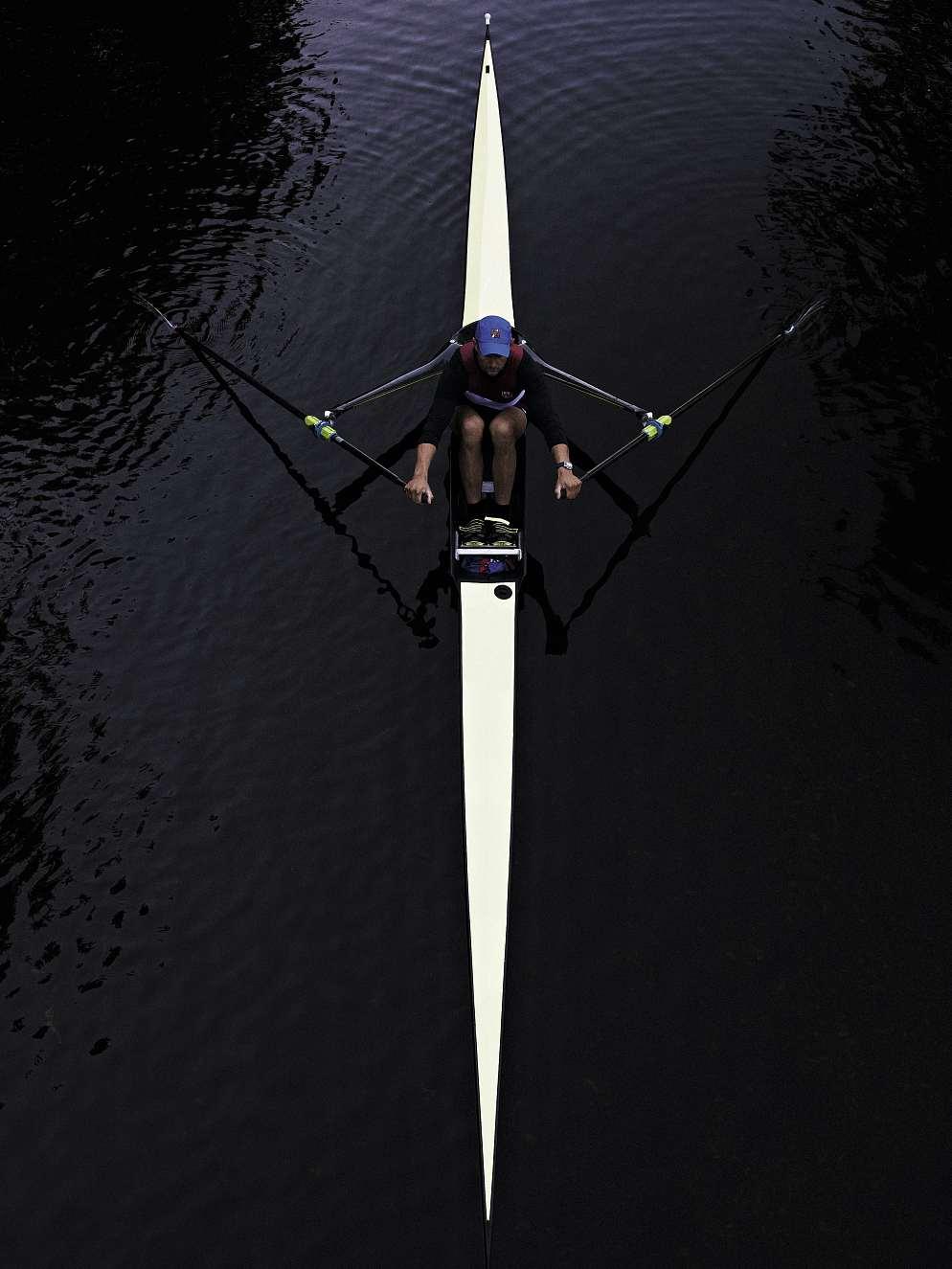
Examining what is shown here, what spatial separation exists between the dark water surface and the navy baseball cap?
2.87 metres

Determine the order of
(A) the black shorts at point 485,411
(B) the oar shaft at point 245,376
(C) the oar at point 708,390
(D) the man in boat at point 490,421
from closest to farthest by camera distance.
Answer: (D) the man in boat at point 490,421
(A) the black shorts at point 485,411
(C) the oar at point 708,390
(B) the oar shaft at point 245,376

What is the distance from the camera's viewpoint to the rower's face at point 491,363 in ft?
38.9

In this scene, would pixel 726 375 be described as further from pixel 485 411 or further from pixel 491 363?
pixel 491 363

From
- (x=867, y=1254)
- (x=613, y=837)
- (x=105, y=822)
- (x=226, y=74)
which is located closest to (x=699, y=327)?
(x=613, y=837)

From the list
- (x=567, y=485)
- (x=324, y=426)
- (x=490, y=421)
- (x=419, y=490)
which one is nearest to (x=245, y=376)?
(x=324, y=426)

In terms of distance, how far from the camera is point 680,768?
35.9 feet

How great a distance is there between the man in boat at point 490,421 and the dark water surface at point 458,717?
4.01ft

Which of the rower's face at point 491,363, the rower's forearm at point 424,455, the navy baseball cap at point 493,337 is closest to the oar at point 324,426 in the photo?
the rower's forearm at point 424,455

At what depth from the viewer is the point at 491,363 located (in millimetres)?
11875

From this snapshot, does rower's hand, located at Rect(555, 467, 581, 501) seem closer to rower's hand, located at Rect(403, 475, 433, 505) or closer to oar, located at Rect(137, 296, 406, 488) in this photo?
rower's hand, located at Rect(403, 475, 433, 505)

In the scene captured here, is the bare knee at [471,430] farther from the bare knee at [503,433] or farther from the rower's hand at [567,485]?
the rower's hand at [567,485]

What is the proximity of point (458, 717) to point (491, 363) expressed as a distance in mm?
4440

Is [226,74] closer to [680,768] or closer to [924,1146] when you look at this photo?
[680,768]

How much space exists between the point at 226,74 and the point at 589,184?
10718 millimetres
